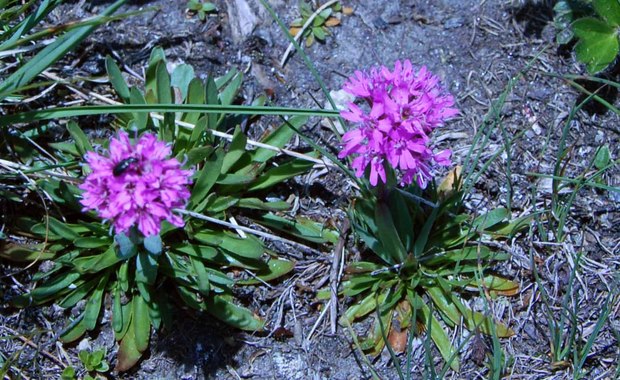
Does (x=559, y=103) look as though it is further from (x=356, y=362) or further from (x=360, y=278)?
(x=356, y=362)

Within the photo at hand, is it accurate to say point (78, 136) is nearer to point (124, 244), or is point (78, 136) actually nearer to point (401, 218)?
point (124, 244)

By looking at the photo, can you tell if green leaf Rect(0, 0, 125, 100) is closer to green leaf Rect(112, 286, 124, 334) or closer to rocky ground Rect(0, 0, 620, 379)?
rocky ground Rect(0, 0, 620, 379)

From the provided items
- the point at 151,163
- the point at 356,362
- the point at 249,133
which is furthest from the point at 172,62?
the point at 356,362

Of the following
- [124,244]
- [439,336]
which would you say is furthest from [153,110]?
[439,336]

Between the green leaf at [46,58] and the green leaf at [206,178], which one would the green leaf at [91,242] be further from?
the green leaf at [46,58]

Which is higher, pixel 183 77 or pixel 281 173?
pixel 183 77

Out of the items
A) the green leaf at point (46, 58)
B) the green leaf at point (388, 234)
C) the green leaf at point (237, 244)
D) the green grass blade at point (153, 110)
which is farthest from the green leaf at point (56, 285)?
the green leaf at point (388, 234)
